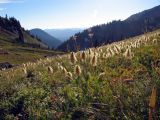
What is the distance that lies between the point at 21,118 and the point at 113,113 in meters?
2.56

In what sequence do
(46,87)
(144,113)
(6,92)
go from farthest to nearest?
(6,92) < (46,87) < (144,113)

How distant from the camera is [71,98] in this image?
729 centimetres

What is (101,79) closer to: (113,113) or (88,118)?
(88,118)

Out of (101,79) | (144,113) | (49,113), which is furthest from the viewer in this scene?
(101,79)

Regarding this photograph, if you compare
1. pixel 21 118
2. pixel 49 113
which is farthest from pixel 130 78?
pixel 21 118

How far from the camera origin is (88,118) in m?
6.21

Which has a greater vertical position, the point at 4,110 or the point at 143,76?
the point at 143,76

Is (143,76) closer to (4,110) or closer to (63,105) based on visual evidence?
(63,105)

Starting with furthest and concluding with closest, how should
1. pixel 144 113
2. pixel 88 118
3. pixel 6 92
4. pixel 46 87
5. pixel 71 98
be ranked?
pixel 6 92
pixel 46 87
pixel 71 98
pixel 88 118
pixel 144 113

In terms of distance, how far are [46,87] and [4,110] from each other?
3.93ft

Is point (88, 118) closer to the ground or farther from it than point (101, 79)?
closer to the ground

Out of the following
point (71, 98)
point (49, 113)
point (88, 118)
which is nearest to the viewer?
point (88, 118)

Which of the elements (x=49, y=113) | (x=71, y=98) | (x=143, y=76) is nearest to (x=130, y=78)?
(x=143, y=76)

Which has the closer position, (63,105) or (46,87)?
(63,105)
